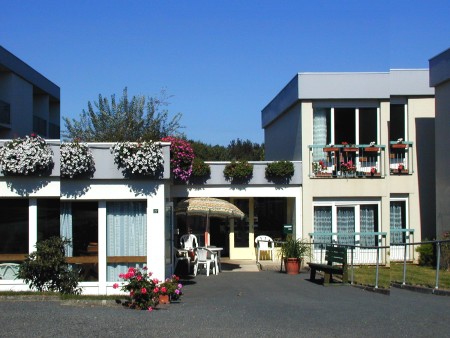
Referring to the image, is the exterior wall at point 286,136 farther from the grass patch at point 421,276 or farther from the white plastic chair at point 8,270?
the grass patch at point 421,276

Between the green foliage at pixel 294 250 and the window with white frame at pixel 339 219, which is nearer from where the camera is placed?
the green foliage at pixel 294 250

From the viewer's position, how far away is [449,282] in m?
3.99

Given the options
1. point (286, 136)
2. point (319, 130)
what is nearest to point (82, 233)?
point (319, 130)

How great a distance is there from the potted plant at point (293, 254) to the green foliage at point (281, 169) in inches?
88.8

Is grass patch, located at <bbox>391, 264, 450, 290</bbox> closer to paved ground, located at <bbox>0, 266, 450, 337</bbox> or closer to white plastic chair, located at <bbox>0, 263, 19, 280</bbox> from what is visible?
paved ground, located at <bbox>0, 266, 450, 337</bbox>

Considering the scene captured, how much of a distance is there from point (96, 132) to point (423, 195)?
2057cm

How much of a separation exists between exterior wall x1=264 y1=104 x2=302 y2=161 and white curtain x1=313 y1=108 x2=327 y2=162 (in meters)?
0.45

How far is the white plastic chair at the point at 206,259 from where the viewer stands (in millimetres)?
15648

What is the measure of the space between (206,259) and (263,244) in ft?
10.5

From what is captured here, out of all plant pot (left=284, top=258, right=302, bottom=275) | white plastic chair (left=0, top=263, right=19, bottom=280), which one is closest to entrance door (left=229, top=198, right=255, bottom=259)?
plant pot (left=284, top=258, right=302, bottom=275)

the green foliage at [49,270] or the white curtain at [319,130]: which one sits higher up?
the white curtain at [319,130]

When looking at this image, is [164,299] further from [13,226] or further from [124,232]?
[13,226]

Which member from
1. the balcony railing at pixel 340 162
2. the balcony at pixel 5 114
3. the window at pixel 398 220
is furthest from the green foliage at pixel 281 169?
the window at pixel 398 220

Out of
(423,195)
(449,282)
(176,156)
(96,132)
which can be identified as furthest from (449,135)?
(96,132)
